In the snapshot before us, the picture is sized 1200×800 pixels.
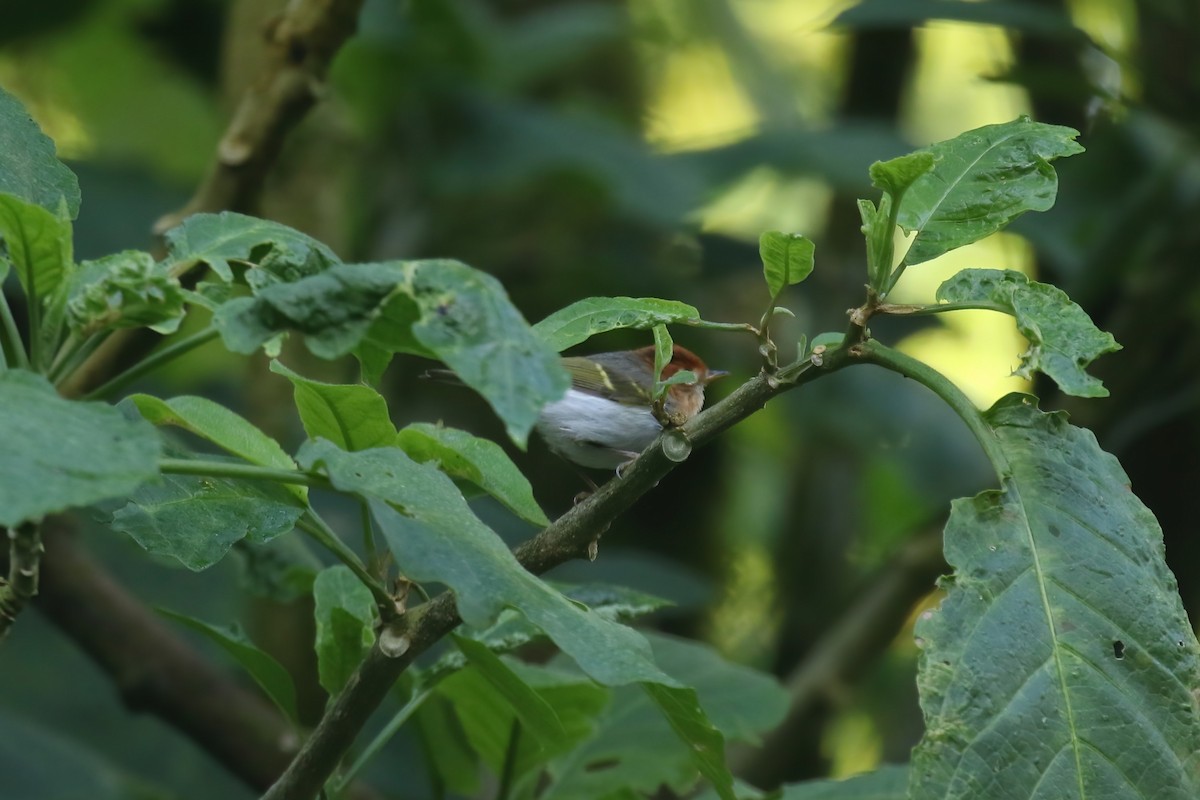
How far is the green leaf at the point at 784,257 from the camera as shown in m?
1.30

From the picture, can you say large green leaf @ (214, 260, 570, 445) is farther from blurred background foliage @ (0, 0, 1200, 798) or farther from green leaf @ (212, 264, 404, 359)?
blurred background foliage @ (0, 0, 1200, 798)

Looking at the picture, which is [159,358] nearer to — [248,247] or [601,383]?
[248,247]

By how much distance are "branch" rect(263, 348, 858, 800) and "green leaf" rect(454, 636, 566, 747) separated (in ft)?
0.18

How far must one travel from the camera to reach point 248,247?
4.38ft

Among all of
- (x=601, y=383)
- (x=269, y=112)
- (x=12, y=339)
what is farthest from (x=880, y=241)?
(x=601, y=383)

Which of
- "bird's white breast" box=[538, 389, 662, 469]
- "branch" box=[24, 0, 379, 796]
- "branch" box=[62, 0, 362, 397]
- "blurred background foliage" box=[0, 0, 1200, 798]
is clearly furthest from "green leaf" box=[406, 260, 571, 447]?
"bird's white breast" box=[538, 389, 662, 469]

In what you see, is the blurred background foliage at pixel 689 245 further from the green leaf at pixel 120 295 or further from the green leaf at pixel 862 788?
the green leaf at pixel 120 295

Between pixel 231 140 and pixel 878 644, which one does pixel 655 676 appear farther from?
pixel 878 644

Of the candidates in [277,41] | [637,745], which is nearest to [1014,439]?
[637,745]

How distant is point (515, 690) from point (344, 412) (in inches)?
13.9

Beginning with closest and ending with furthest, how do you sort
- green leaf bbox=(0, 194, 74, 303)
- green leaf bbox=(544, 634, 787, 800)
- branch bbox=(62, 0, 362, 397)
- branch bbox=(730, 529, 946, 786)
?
green leaf bbox=(0, 194, 74, 303)
green leaf bbox=(544, 634, 787, 800)
branch bbox=(62, 0, 362, 397)
branch bbox=(730, 529, 946, 786)

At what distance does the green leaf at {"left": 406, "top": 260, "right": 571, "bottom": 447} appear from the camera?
1001 mm

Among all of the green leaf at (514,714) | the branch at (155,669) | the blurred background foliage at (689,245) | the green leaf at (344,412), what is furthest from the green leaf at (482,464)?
the blurred background foliage at (689,245)

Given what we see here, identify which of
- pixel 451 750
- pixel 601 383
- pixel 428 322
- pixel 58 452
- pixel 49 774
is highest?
pixel 428 322
